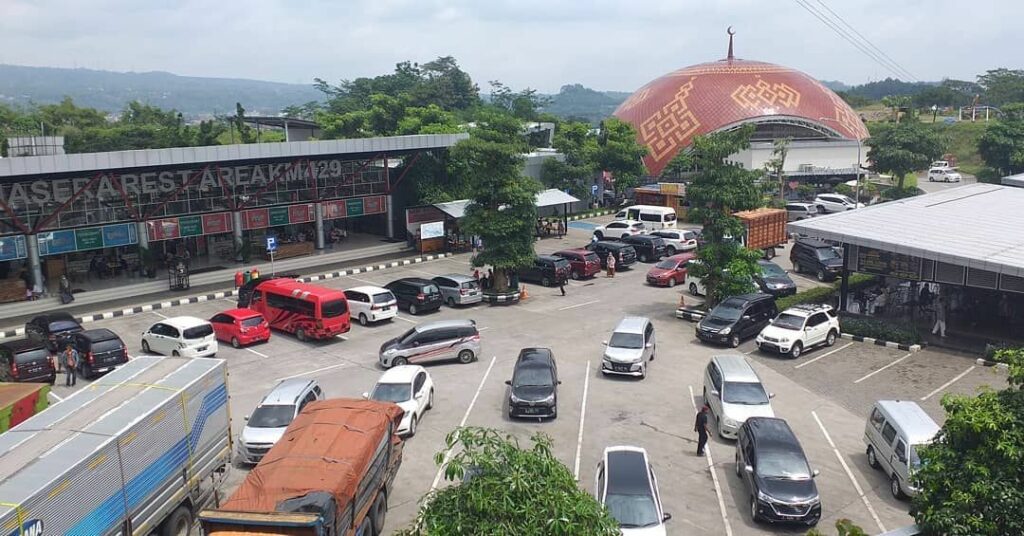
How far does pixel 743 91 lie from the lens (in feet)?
227

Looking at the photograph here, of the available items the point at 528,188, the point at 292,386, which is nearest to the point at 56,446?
the point at 292,386

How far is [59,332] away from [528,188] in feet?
59.6

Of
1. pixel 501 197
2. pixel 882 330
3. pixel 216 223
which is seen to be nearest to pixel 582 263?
pixel 501 197

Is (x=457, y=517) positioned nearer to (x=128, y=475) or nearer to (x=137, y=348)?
(x=128, y=475)

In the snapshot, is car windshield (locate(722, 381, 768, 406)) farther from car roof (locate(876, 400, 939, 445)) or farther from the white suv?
the white suv

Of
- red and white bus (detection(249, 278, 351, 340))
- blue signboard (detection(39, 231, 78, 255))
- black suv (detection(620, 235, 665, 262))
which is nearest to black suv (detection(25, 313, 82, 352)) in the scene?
red and white bus (detection(249, 278, 351, 340))

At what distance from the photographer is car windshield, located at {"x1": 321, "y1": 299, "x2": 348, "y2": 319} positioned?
27438mm

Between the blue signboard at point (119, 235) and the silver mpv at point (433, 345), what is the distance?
17025 millimetres

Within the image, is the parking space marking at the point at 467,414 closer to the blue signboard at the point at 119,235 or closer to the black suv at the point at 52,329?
the black suv at the point at 52,329

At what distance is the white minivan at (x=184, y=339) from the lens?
25.4 m

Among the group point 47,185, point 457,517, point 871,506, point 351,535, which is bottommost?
point 871,506

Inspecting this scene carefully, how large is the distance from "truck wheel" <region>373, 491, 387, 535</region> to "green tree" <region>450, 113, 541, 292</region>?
747 inches

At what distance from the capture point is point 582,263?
37.9 metres

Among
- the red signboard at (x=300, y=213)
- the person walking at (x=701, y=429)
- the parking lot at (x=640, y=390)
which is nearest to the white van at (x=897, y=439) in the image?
the parking lot at (x=640, y=390)
